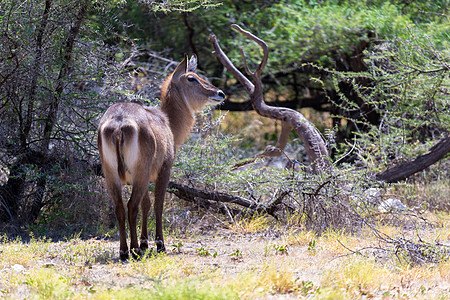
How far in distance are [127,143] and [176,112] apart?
1.66 metres

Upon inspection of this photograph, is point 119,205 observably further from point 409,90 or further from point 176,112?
point 409,90

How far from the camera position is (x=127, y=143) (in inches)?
196

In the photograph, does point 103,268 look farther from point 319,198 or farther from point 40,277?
point 319,198

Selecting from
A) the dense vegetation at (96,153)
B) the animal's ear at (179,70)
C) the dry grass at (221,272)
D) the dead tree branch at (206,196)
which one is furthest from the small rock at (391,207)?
the animal's ear at (179,70)

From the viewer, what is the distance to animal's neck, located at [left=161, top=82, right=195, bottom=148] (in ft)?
21.4

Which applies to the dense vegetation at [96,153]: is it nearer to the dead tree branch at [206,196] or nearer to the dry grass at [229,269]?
the dead tree branch at [206,196]

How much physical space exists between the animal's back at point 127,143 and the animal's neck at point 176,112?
1.01 metres

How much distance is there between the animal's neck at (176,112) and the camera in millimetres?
6512

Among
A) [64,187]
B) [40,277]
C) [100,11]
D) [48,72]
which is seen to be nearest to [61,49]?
[48,72]

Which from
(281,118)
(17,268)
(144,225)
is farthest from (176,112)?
(17,268)

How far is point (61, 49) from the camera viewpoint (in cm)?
695

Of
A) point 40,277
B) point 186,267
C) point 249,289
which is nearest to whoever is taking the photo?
point 249,289

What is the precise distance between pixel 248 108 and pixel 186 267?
8162 millimetres

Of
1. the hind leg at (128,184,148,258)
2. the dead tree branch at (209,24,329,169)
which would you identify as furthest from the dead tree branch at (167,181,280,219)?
the hind leg at (128,184,148,258)
